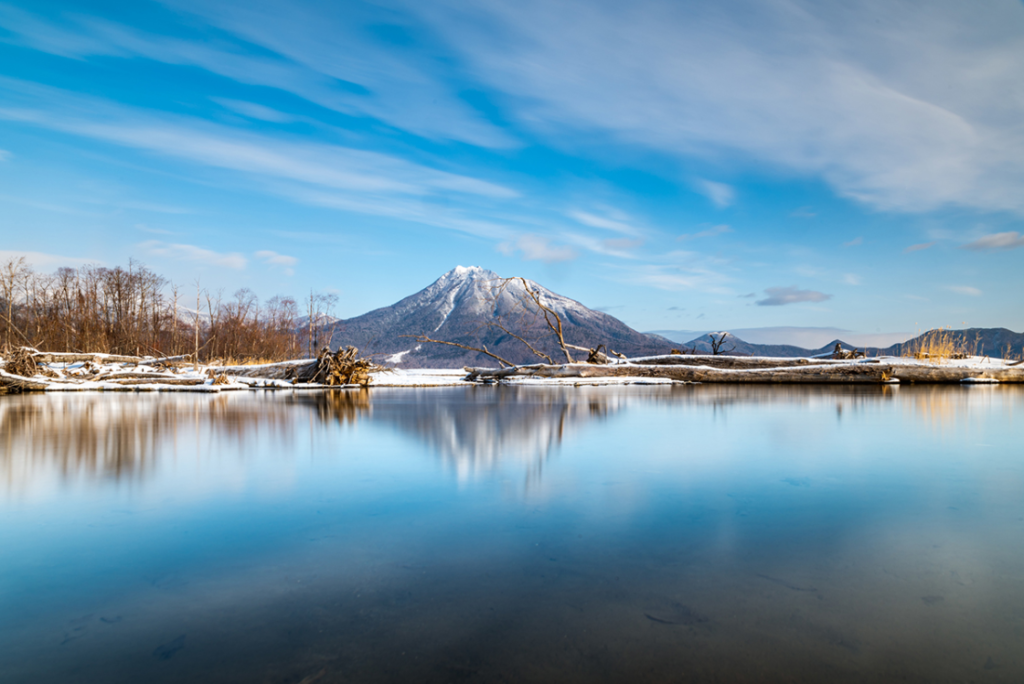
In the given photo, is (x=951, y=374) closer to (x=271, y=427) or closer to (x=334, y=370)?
(x=334, y=370)

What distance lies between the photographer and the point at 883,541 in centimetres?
245

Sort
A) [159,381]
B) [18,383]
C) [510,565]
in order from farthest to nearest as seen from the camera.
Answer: [159,381] → [18,383] → [510,565]

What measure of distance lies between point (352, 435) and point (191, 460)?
69.1 inches

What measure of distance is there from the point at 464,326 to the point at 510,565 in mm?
122679

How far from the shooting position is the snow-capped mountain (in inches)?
4513

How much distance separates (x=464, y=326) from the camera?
12425 centimetres

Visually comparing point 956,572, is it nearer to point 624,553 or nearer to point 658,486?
point 624,553

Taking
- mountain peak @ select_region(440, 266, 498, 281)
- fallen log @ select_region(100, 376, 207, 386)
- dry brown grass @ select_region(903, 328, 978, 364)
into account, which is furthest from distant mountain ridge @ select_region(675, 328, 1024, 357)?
mountain peak @ select_region(440, 266, 498, 281)

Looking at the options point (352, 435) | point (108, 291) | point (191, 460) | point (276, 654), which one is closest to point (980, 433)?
point (352, 435)

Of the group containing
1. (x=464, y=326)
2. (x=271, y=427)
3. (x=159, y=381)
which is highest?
(x=464, y=326)

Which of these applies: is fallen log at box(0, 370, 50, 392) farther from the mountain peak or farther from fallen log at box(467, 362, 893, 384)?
the mountain peak

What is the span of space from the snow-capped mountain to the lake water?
328 ft

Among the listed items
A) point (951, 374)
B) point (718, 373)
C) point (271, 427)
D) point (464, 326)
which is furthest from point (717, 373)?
point (464, 326)

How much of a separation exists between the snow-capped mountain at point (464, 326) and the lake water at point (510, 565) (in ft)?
328
